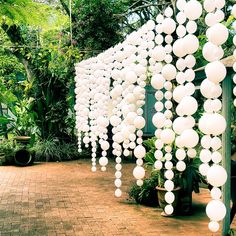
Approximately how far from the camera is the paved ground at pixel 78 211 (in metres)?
5.11

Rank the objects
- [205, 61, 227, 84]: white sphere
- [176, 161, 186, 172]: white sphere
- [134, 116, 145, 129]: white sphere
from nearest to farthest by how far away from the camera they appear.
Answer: [205, 61, 227, 84]: white sphere < [176, 161, 186, 172]: white sphere < [134, 116, 145, 129]: white sphere

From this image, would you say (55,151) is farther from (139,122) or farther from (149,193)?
(139,122)

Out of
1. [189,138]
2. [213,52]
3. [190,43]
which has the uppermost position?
[190,43]

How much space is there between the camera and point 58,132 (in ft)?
38.7

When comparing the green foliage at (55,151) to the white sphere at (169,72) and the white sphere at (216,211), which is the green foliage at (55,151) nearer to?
the white sphere at (169,72)

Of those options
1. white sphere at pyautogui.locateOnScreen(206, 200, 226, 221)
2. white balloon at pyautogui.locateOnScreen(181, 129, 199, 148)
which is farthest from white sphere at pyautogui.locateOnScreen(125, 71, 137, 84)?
white sphere at pyautogui.locateOnScreen(206, 200, 226, 221)

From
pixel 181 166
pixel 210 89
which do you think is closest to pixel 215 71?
pixel 210 89

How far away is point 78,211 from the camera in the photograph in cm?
599

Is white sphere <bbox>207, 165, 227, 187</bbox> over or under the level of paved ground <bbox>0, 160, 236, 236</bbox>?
over

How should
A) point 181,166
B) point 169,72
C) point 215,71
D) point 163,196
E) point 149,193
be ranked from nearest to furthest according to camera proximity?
point 215,71
point 169,72
point 181,166
point 163,196
point 149,193

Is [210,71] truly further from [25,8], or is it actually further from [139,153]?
[25,8]

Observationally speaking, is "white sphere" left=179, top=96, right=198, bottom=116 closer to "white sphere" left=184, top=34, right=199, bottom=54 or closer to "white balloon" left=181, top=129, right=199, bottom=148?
"white balloon" left=181, top=129, right=199, bottom=148

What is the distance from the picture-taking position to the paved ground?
5.11 meters

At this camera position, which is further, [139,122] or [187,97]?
[139,122]
